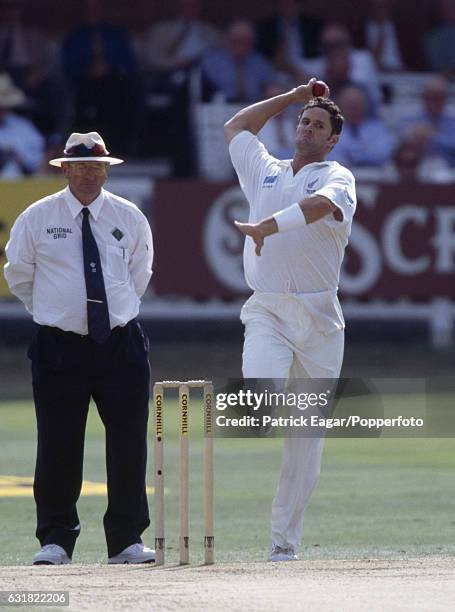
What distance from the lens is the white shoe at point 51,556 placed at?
738cm

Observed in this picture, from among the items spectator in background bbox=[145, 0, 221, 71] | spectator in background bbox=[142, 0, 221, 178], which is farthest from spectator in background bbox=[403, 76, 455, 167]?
spectator in background bbox=[145, 0, 221, 71]

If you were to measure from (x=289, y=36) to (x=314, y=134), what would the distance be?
40.1 feet

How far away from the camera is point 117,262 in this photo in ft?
24.9

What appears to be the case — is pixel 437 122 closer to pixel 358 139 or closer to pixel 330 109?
pixel 358 139

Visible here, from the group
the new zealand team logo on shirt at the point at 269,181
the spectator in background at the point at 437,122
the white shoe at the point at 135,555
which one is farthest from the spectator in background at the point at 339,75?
the white shoe at the point at 135,555

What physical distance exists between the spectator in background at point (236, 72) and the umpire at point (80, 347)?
1072 cm

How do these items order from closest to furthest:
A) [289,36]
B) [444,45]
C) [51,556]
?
[51,556], [289,36], [444,45]

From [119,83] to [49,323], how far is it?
1093 cm

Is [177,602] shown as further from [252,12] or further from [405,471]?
[252,12]

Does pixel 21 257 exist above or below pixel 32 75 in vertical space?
below

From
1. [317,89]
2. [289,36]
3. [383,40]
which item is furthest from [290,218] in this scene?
[383,40]

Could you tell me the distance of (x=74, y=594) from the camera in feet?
20.2

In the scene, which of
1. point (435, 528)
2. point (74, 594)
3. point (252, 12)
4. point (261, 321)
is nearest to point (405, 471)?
point (435, 528)

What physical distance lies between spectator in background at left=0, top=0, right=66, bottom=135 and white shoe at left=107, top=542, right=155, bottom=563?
38.1ft
